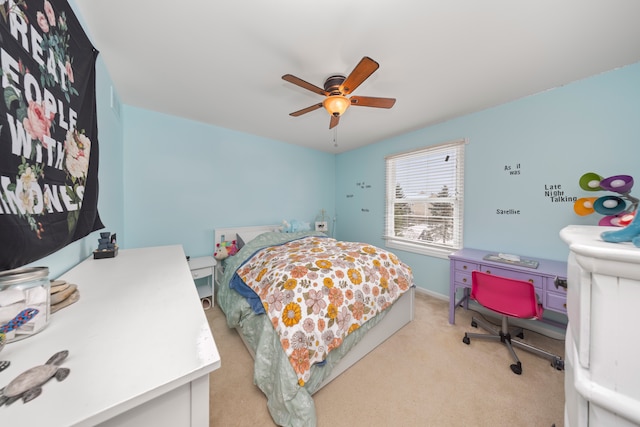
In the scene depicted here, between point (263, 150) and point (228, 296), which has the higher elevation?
point (263, 150)

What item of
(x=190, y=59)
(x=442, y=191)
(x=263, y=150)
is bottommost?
(x=442, y=191)

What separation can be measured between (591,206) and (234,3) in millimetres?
2869

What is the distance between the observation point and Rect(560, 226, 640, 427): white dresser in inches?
17.3

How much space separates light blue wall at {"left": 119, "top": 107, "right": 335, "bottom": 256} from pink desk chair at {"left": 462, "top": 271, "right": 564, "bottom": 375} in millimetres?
2767

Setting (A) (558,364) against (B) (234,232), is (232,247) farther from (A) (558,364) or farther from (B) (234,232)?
(A) (558,364)

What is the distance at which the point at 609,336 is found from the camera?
1.52 feet

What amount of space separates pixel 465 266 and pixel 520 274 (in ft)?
1.36

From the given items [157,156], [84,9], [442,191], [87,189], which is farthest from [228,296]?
[442,191]

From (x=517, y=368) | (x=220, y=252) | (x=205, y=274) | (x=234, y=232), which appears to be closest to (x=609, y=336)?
(x=517, y=368)

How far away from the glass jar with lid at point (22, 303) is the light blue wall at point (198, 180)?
84.1 inches

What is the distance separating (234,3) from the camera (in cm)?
119

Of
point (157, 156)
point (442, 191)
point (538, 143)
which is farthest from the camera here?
point (442, 191)

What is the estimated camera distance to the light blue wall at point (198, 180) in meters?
2.43

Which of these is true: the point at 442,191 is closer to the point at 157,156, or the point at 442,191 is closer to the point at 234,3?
the point at 234,3
